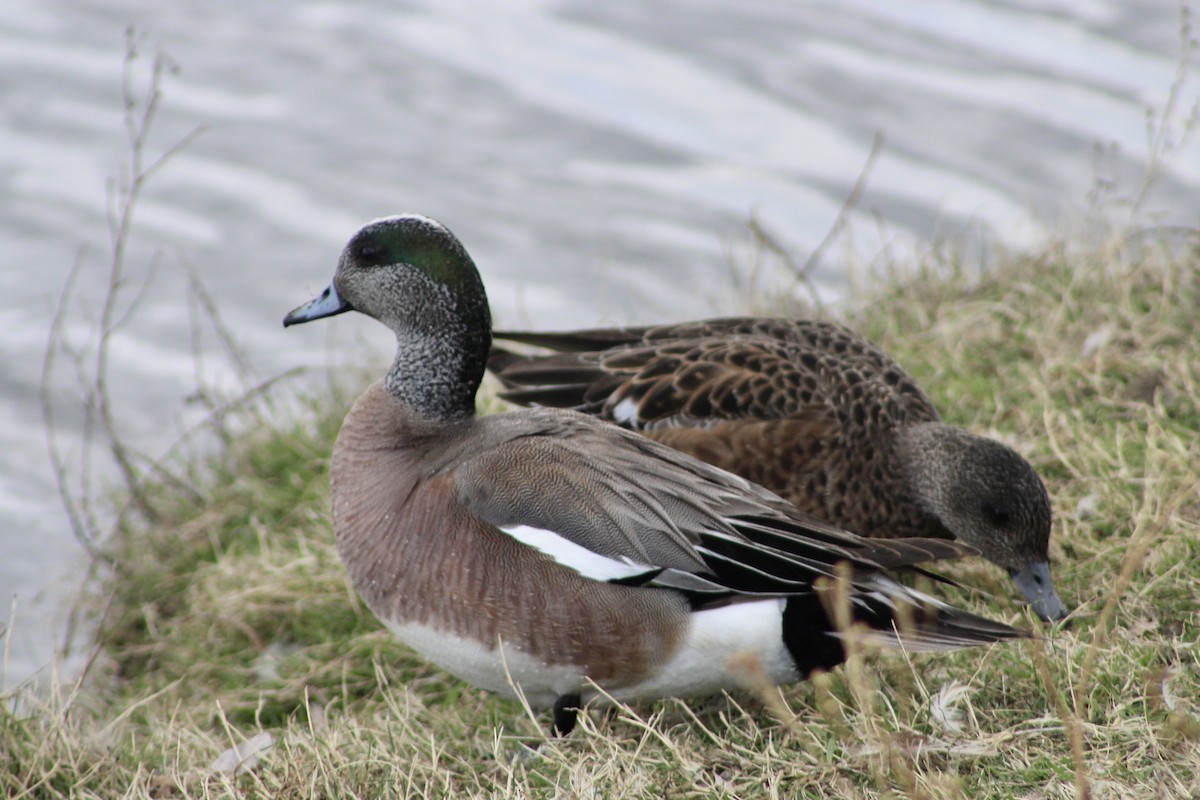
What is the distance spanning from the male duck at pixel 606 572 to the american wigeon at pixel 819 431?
39cm

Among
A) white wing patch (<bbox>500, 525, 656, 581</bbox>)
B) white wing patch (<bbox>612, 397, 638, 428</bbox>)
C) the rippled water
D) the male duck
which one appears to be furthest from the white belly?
the rippled water

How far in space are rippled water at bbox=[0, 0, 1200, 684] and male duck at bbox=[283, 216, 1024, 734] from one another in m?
2.97

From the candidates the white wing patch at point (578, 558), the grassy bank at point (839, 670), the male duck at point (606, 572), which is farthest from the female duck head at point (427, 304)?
the grassy bank at point (839, 670)

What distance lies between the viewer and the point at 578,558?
122 inches

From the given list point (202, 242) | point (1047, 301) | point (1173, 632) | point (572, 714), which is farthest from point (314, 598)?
point (202, 242)

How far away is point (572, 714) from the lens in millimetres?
3283

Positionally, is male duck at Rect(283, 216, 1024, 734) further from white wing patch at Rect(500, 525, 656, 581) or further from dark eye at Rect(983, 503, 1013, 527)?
dark eye at Rect(983, 503, 1013, 527)

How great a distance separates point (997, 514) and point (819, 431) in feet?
1.64

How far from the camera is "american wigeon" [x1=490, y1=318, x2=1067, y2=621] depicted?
3.64 metres

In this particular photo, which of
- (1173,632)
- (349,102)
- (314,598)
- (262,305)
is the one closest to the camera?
(1173,632)

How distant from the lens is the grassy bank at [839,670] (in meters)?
2.77

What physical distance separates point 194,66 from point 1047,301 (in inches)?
213

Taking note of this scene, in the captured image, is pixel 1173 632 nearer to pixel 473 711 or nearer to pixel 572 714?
pixel 572 714

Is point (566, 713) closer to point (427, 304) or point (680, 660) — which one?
point (680, 660)
